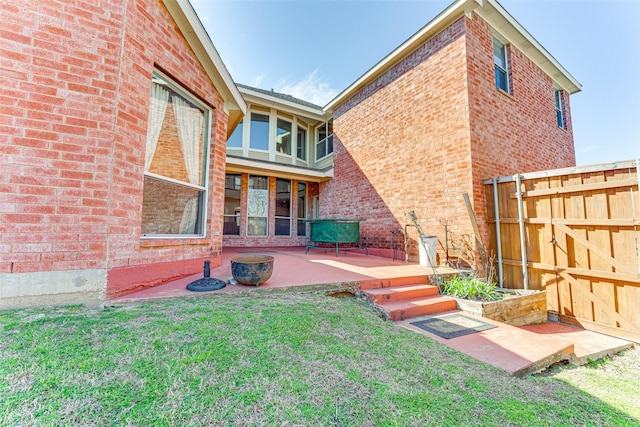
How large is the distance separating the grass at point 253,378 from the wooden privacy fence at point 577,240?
78.7 inches

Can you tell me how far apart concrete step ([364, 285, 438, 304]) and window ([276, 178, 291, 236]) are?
22.0 ft

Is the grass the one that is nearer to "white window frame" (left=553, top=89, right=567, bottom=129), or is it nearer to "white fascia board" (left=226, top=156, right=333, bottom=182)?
"white fascia board" (left=226, top=156, right=333, bottom=182)

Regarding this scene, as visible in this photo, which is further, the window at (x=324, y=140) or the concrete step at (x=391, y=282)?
the window at (x=324, y=140)

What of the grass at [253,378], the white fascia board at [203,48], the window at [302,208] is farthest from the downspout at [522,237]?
the window at [302,208]

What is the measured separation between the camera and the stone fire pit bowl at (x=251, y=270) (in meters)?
3.47

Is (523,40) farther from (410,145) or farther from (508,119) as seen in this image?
(410,145)

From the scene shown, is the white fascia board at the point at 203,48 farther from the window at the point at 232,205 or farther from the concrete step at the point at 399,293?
the window at the point at 232,205

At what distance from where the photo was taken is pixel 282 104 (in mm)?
10695

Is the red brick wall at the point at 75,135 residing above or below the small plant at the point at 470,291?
above

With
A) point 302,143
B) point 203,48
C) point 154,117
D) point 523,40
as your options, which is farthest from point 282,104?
point 523,40

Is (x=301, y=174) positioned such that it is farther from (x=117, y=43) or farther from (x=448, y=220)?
(x=117, y=43)

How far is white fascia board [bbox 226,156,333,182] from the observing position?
29.3 ft

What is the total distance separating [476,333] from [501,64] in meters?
7.21

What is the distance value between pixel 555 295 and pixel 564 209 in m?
1.58
